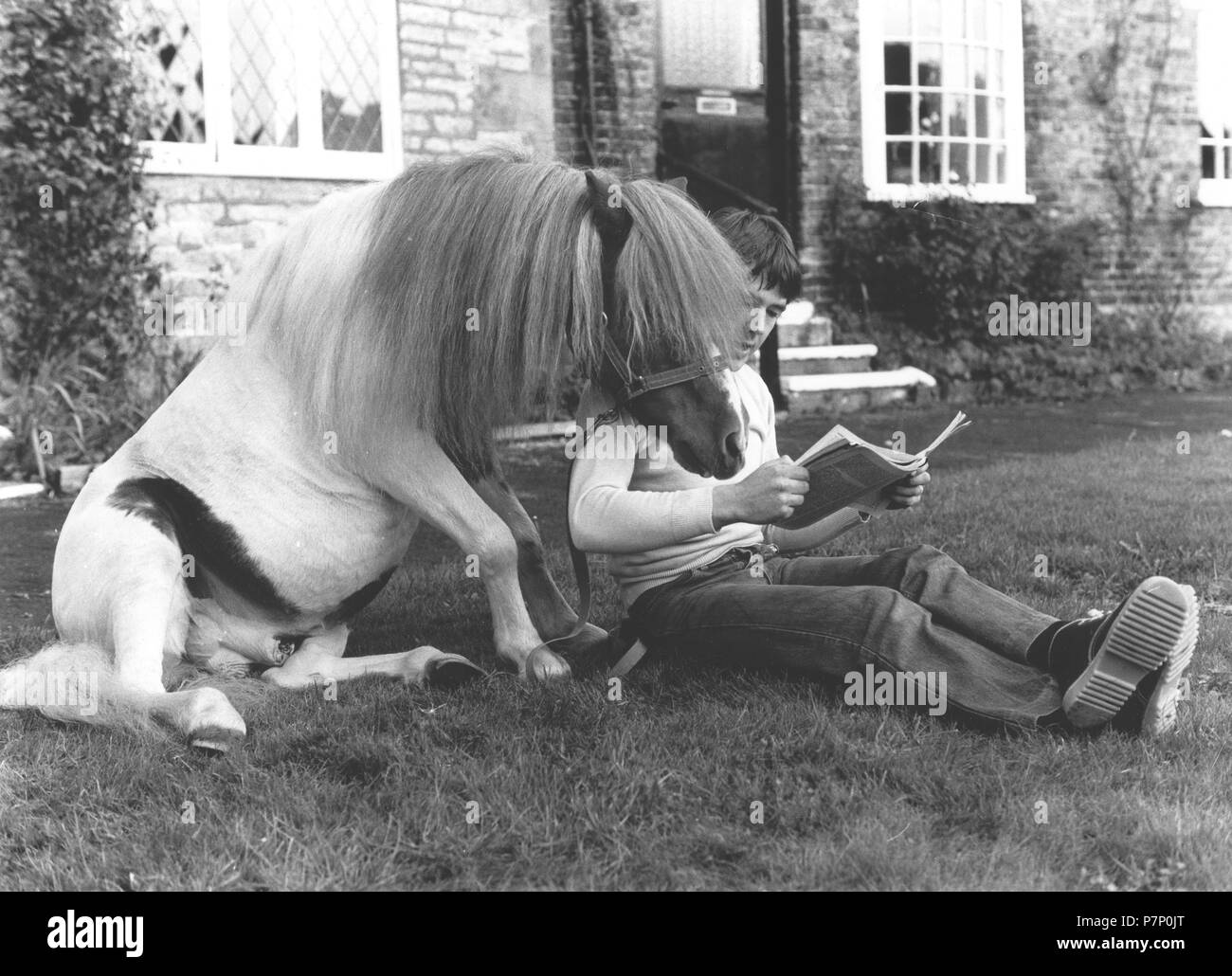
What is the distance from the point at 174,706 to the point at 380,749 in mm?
492

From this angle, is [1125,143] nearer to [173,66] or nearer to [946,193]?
[946,193]

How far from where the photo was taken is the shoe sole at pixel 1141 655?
2.50 m

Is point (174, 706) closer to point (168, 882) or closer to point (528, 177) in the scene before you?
point (168, 882)

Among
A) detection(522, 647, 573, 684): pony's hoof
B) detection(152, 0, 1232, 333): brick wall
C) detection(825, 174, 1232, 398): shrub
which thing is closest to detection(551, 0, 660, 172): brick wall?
detection(152, 0, 1232, 333): brick wall

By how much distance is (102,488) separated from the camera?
10.8 ft

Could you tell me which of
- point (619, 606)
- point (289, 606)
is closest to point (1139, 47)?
point (619, 606)

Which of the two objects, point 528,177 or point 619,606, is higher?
point 528,177

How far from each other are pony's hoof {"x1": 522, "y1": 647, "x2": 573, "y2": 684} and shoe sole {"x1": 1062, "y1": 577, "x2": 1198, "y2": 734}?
1224 mm

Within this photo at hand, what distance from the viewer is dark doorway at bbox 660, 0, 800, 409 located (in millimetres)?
10219

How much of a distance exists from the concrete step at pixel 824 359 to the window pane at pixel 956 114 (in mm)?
2421

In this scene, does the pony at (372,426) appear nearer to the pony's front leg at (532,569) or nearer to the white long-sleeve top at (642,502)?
the pony's front leg at (532,569)

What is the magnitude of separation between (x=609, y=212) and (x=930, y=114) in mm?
9162

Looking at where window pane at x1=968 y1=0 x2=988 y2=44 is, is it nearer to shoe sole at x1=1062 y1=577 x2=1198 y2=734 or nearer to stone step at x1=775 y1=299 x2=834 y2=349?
stone step at x1=775 y1=299 x2=834 y2=349
